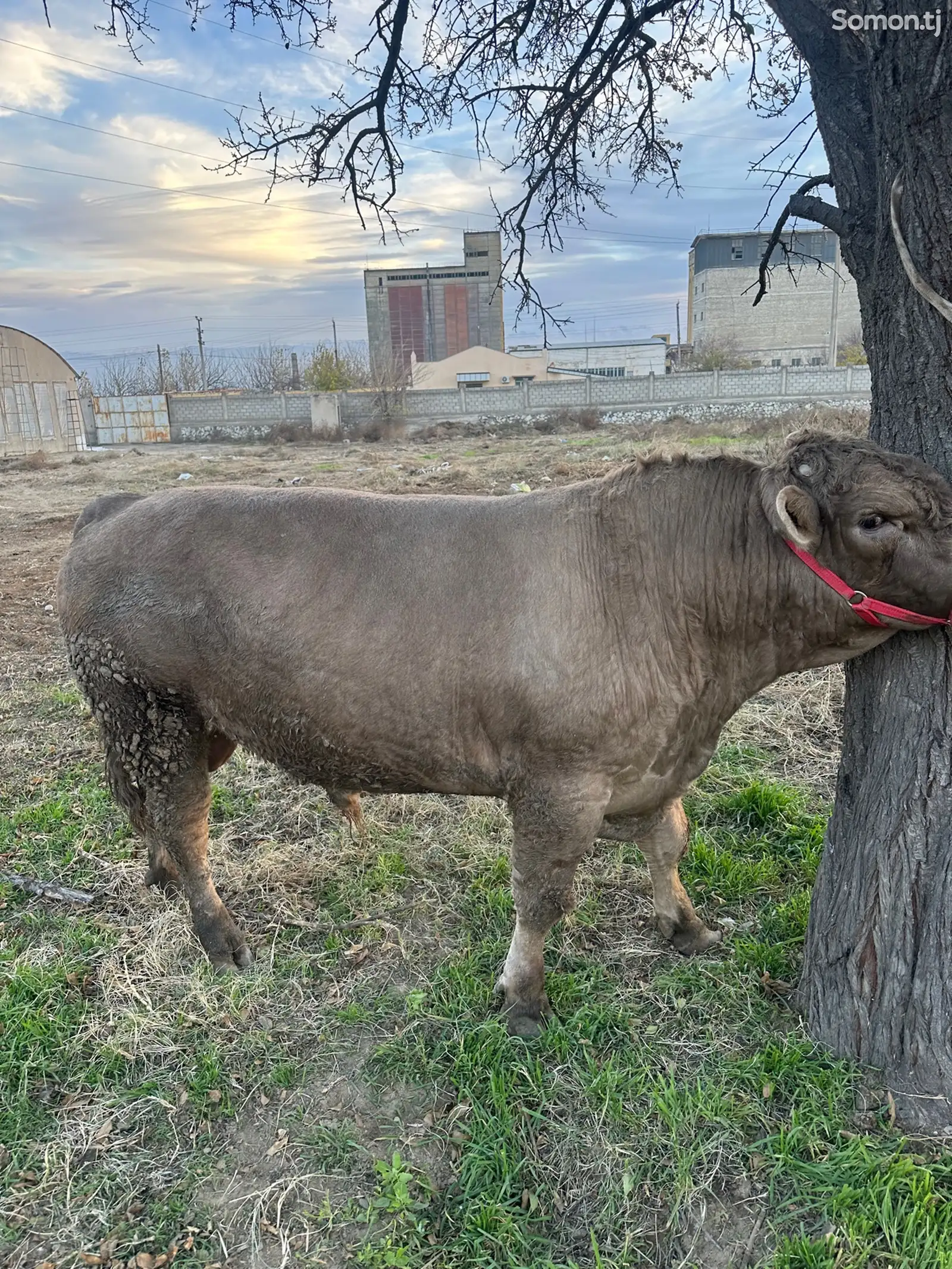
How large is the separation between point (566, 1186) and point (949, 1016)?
52.0 inches

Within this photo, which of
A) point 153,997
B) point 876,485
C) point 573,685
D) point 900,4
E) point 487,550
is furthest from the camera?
point 153,997

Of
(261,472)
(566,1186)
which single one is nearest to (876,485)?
(566,1186)

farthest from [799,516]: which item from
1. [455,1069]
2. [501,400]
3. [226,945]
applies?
[501,400]

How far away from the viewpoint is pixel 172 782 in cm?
354

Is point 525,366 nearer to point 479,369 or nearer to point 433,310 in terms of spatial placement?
point 479,369

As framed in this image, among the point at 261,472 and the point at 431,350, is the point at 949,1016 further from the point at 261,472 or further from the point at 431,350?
the point at 431,350

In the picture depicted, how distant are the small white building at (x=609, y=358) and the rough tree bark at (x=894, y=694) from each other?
62.8 m

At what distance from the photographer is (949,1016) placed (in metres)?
2.58

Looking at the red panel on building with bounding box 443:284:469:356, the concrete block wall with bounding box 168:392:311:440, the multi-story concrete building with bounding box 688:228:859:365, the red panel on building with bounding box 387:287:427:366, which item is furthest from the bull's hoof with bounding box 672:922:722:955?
the red panel on building with bounding box 443:284:469:356

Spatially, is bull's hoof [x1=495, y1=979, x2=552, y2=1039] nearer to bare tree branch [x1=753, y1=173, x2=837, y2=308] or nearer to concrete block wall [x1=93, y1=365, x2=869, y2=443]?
bare tree branch [x1=753, y1=173, x2=837, y2=308]

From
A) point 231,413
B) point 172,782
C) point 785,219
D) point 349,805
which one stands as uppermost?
point 231,413

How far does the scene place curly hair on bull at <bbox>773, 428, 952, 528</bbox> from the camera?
248 centimetres

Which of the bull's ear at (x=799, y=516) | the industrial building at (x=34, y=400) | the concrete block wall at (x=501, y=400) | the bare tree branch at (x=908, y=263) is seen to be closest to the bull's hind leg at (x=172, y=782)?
the bull's ear at (x=799, y=516)

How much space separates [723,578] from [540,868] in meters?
1.25
